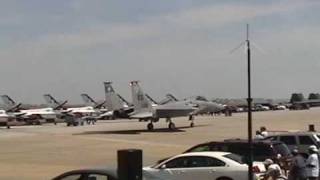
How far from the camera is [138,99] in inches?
2874

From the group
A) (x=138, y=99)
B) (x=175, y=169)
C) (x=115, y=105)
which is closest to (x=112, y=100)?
(x=115, y=105)

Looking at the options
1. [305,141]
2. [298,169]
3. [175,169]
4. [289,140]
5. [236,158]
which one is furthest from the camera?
[289,140]

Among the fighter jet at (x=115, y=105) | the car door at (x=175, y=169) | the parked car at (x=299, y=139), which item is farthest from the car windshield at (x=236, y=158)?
the fighter jet at (x=115, y=105)

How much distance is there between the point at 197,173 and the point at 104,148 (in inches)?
1027

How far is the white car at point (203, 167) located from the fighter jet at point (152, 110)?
49.1 meters

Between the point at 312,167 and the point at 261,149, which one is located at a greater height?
the point at 261,149

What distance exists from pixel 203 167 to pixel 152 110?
5093 centimetres

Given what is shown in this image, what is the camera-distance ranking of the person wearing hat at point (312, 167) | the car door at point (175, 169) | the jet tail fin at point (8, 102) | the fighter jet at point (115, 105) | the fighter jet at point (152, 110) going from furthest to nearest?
the jet tail fin at point (8, 102), the fighter jet at point (115, 105), the fighter jet at point (152, 110), the car door at point (175, 169), the person wearing hat at point (312, 167)

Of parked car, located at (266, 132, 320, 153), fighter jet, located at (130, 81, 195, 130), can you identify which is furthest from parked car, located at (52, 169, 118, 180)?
fighter jet, located at (130, 81, 195, 130)

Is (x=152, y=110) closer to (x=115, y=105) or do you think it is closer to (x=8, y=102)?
(x=115, y=105)

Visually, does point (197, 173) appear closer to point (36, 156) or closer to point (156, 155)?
point (156, 155)

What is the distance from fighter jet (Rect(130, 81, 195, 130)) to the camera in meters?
70.6

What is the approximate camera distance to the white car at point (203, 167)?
19.7 metres

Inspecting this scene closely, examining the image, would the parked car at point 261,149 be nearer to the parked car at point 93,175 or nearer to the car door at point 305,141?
the car door at point 305,141
